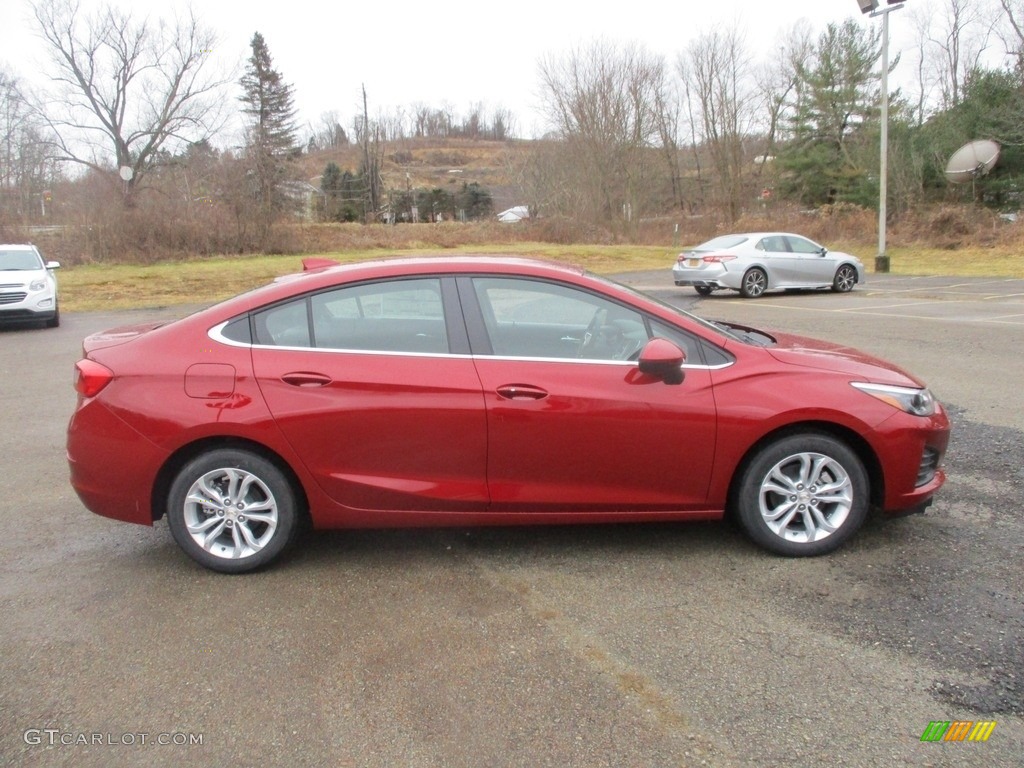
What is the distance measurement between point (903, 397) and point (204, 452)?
3.52 m

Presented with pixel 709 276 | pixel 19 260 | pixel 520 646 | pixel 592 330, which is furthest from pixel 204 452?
pixel 709 276

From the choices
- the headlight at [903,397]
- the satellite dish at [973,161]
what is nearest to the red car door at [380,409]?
the headlight at [903,397]

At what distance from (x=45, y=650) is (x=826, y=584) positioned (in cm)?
346

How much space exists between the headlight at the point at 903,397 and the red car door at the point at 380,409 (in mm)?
1960

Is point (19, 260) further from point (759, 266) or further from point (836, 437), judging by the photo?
point (836, 437)

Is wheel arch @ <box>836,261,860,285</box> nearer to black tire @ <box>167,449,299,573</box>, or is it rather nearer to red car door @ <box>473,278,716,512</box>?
red car door @ <box>473,278,716,512</box>

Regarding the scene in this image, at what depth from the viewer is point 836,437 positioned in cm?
410

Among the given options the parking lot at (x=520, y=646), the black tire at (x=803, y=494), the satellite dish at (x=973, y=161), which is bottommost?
the parking lot at (x=520, y=646)

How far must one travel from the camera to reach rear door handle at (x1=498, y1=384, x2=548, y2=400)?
3922mm

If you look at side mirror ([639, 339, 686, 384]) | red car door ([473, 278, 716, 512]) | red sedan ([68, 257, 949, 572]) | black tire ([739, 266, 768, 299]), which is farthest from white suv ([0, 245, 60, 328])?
side mirror ([639, 339, 686, 384])

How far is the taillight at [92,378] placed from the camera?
402 cm

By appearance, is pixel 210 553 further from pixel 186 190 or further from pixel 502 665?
pixel 186 190

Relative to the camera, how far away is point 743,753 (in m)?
2.64

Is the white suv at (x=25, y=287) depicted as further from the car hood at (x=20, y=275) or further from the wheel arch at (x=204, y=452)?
the wheel arch at (x=204, y=452)
